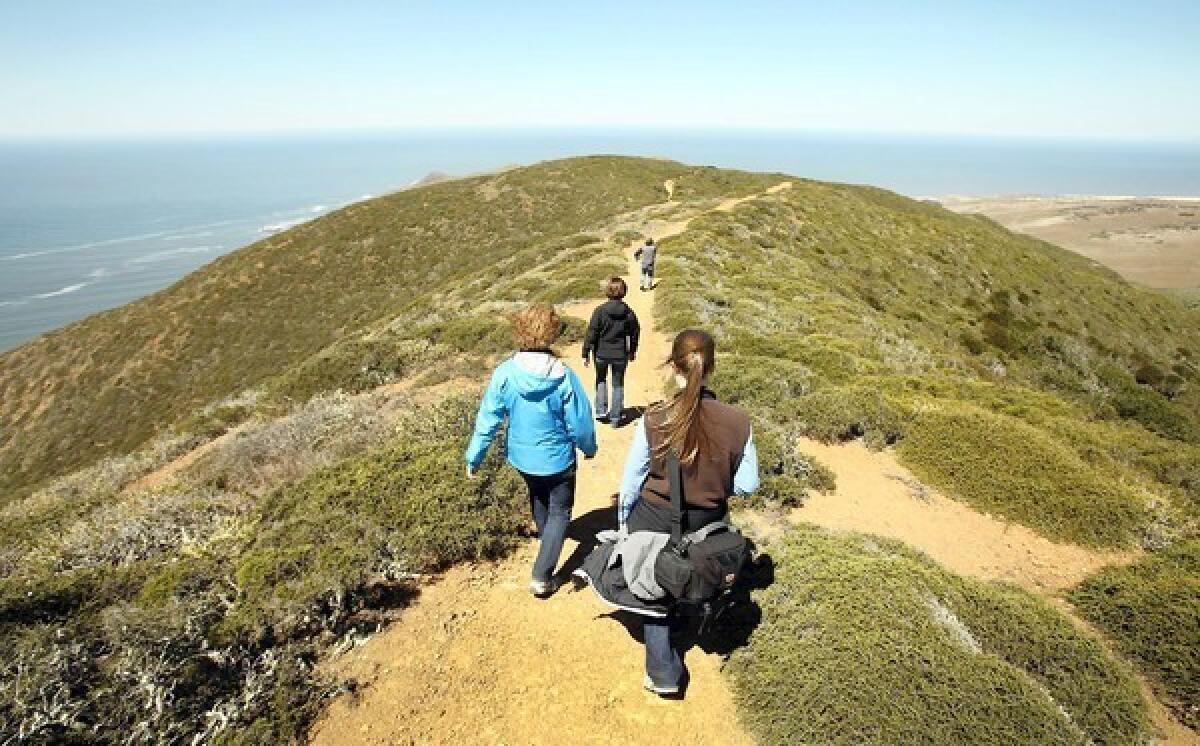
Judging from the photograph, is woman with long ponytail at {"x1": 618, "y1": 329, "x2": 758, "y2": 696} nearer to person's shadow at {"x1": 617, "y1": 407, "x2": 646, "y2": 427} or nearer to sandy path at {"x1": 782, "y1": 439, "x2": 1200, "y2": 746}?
sandy path at {"x1": 782, "y1": 439, "x2": 1200, "y2": 746}

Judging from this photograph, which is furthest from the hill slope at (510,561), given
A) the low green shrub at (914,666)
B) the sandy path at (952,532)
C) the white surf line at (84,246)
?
the white surf line at (84,246)

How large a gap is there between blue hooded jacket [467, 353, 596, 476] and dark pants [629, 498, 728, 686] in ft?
3.89

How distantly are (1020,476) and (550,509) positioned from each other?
7.91m

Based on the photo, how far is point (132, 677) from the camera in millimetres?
4277

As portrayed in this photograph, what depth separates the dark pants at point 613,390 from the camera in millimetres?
9797

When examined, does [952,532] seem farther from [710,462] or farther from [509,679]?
[509,679]

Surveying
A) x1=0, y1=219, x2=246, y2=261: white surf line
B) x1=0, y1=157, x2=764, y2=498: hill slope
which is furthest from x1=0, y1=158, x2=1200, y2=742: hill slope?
x1=0, y1=219, x2=246, y2=261: white surf line

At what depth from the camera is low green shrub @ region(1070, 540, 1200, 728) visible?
5496 mm

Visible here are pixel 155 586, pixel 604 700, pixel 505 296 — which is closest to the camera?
pixel 604 700

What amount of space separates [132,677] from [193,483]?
699 cm

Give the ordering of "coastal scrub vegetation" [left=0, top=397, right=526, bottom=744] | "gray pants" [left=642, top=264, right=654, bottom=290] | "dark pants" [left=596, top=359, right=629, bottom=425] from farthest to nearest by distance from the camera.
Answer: "gray pants" [left=642, top=264, right=654, bottom=290]
"dark pants" [left=596, top=359, right=629, bottom=425]
"coastal scrub vegetation" [left=0, top=397, right=526, bottom=744]

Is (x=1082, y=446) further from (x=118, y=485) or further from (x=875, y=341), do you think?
(x=118, y=485)

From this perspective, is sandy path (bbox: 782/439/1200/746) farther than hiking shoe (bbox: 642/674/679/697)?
Yes

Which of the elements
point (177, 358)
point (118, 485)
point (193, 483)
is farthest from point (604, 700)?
point (177, 358)
